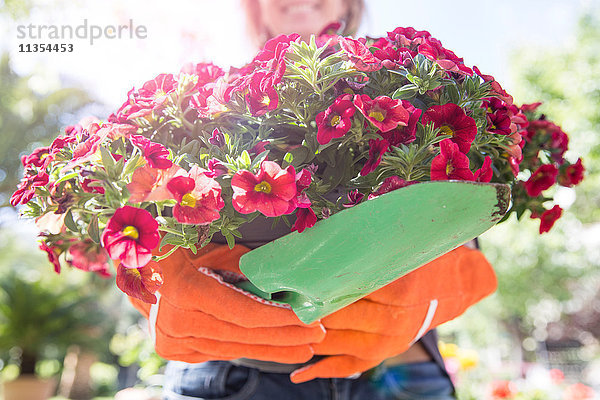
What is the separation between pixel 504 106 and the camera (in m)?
0.84

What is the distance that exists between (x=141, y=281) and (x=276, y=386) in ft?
2.00

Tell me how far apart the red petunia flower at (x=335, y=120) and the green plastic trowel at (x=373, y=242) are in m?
0.12

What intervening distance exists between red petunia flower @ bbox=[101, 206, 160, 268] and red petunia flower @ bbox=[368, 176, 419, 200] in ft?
1.11

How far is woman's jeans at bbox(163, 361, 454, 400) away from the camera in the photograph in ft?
3.91

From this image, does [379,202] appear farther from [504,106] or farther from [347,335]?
[347,335]

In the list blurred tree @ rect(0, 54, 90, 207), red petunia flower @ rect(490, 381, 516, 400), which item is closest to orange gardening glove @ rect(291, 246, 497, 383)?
red petunia flower @ rect(490, 381, 516, 400)

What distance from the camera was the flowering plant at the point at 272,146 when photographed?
0.66m

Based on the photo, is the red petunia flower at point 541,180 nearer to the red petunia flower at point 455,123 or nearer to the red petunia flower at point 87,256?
the red petunia flower at point 455,123

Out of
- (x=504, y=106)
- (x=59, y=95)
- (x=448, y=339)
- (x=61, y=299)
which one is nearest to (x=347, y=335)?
(x=504, y=106)

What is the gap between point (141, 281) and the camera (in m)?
0.75

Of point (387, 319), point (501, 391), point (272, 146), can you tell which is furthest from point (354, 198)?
point (501, 391)

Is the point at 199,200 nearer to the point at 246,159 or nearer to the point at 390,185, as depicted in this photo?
the point at 246,159

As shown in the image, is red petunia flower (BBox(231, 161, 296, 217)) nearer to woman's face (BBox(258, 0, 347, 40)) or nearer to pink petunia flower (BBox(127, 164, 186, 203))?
pink petunia flower (BBox(127, 164, 186, 203))

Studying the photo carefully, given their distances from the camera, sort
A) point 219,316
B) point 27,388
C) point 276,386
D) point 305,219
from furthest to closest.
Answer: point 27,388
point 276,386
point 219,316
point 305,219
